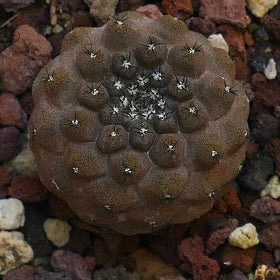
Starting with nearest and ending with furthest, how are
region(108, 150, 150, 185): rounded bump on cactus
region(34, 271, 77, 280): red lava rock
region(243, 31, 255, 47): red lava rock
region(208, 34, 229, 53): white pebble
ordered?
region(108, 150, 150, 185): rounded bump on cactus, region(34, 271, 77, 280): red lava rock, region(208, 34, 229, 53): white pebble, region(243, 31, 255, 47): red lava rock

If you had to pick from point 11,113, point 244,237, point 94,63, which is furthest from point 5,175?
point 244,237

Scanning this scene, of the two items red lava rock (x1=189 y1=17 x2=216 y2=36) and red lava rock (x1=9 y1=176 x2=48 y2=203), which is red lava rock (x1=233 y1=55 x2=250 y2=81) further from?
red lava rock (x1=9 y1=176 x2=48 y2=203)

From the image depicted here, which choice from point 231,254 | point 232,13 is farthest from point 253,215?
point 232,13

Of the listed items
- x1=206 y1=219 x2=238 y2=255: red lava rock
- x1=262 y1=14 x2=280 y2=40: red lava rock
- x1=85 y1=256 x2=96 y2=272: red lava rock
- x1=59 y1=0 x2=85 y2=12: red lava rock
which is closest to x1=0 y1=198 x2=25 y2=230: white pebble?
x1=85 y1=256 x2=96 y2=272: red lava rock

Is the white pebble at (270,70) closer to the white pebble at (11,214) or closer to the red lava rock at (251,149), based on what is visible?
the red lava rock at (251,149)

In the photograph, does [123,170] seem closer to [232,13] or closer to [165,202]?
[165,202]

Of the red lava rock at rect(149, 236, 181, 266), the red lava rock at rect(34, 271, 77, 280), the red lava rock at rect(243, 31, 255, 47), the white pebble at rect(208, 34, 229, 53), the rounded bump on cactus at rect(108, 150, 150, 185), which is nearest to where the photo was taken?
the rounded bump on cactus at rect(108, 150, 150, 185)

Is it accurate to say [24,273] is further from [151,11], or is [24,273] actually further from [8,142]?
[151,11]
